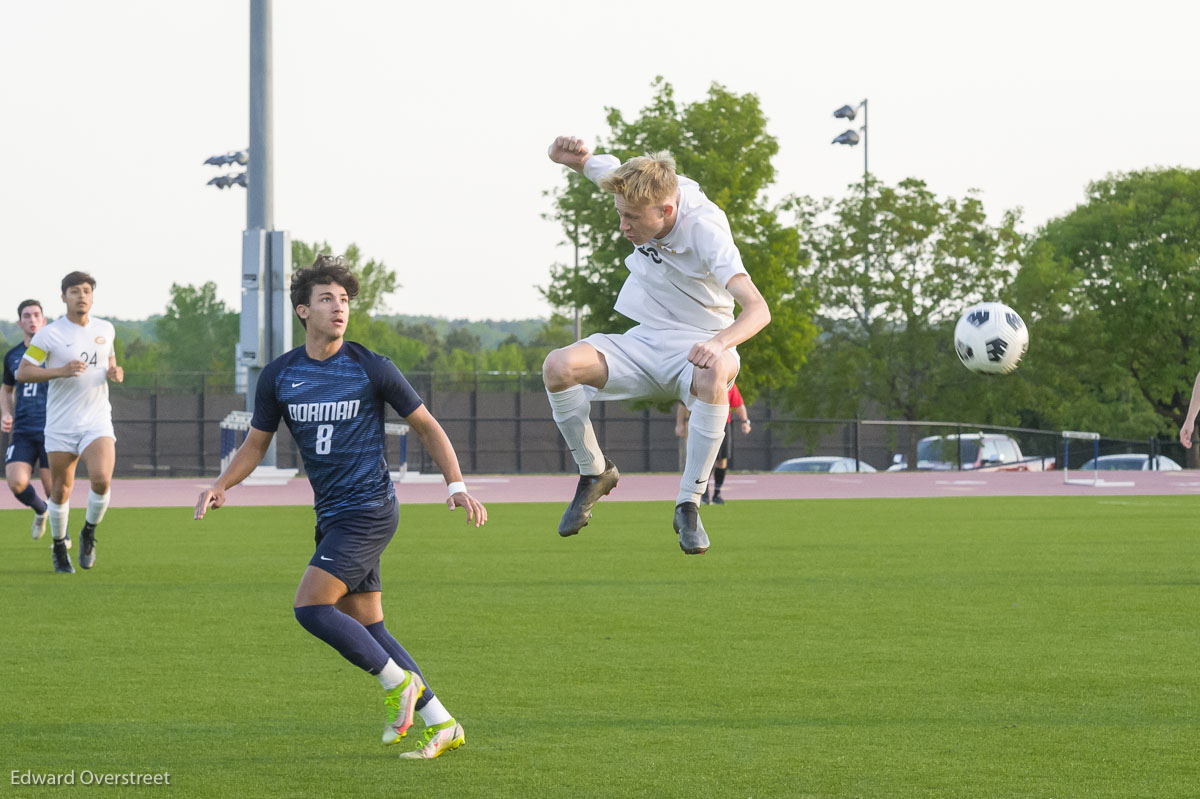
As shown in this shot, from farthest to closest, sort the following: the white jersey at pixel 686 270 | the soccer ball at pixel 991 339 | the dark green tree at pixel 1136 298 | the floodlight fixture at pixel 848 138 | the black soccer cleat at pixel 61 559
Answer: the dark green tree at pixel 1136 298, the floodlight fixture at pixel 848 138, the black soccer cleat at pixel 61 559, the soccer ball at pixel 991 339, the white jersey at pixel 686 270

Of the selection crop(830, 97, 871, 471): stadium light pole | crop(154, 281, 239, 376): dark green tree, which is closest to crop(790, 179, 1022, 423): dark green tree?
crop(830, 97, 871, 471): stadium light pole

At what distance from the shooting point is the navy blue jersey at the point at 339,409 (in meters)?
6.41

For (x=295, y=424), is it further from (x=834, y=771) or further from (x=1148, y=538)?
(x=1148, y=538)

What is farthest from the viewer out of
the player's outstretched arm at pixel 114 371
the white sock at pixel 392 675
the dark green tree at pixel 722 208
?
the dark green tree at pixel 722 208

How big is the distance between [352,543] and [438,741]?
965 mm

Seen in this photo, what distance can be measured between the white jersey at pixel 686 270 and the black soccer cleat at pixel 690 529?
0.81 m

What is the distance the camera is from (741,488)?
31672mm

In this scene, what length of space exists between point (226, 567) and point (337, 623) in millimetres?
8412

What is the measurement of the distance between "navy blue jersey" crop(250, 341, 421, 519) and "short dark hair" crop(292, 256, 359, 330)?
0.27m

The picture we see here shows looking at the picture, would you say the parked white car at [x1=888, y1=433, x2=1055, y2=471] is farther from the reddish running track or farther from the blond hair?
the blond hair

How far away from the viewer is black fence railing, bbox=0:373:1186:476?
44281 millimetres

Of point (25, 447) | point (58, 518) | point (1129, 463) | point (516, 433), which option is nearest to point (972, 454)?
point (1129, 463)

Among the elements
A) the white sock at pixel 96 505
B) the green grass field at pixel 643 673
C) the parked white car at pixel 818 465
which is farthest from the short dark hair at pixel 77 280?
the parked white car at pixel 818 465

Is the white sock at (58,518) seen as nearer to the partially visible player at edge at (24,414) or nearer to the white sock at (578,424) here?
the partially visible player at edge at (24,414)
